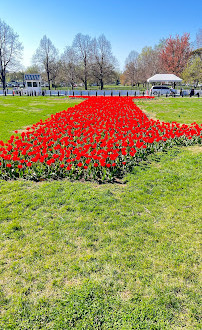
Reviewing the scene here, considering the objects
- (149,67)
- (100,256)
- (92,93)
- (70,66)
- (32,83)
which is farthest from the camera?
(149,67)

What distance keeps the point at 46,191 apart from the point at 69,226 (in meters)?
1.61

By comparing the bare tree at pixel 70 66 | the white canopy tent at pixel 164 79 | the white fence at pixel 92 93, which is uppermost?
the bare tree at pixel 70 66

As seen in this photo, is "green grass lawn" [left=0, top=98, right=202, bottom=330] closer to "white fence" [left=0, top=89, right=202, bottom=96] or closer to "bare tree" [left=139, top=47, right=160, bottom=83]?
"white fence" [left=0, top=89, right=202, bottom=96]

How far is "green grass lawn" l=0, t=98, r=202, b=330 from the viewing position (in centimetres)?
274

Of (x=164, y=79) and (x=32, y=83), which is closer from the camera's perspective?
(x=164, y=79)

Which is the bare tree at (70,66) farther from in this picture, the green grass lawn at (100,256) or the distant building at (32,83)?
the green grass lawn at (100,256)

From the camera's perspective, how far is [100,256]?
357 cm

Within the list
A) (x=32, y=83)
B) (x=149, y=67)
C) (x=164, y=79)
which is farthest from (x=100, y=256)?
(x=149, y=67)

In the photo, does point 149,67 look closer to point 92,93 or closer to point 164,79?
point 164,79

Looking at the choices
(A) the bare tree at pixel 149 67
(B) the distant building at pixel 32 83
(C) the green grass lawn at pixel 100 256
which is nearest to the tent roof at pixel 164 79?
(B) the distant building at pixel 32 83

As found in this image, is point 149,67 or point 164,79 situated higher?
point 149,67

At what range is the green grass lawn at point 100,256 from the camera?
274 centimetres

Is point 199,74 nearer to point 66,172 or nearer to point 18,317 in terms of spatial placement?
point 66,172

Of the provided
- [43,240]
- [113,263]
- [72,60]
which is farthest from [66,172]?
[72,60]
